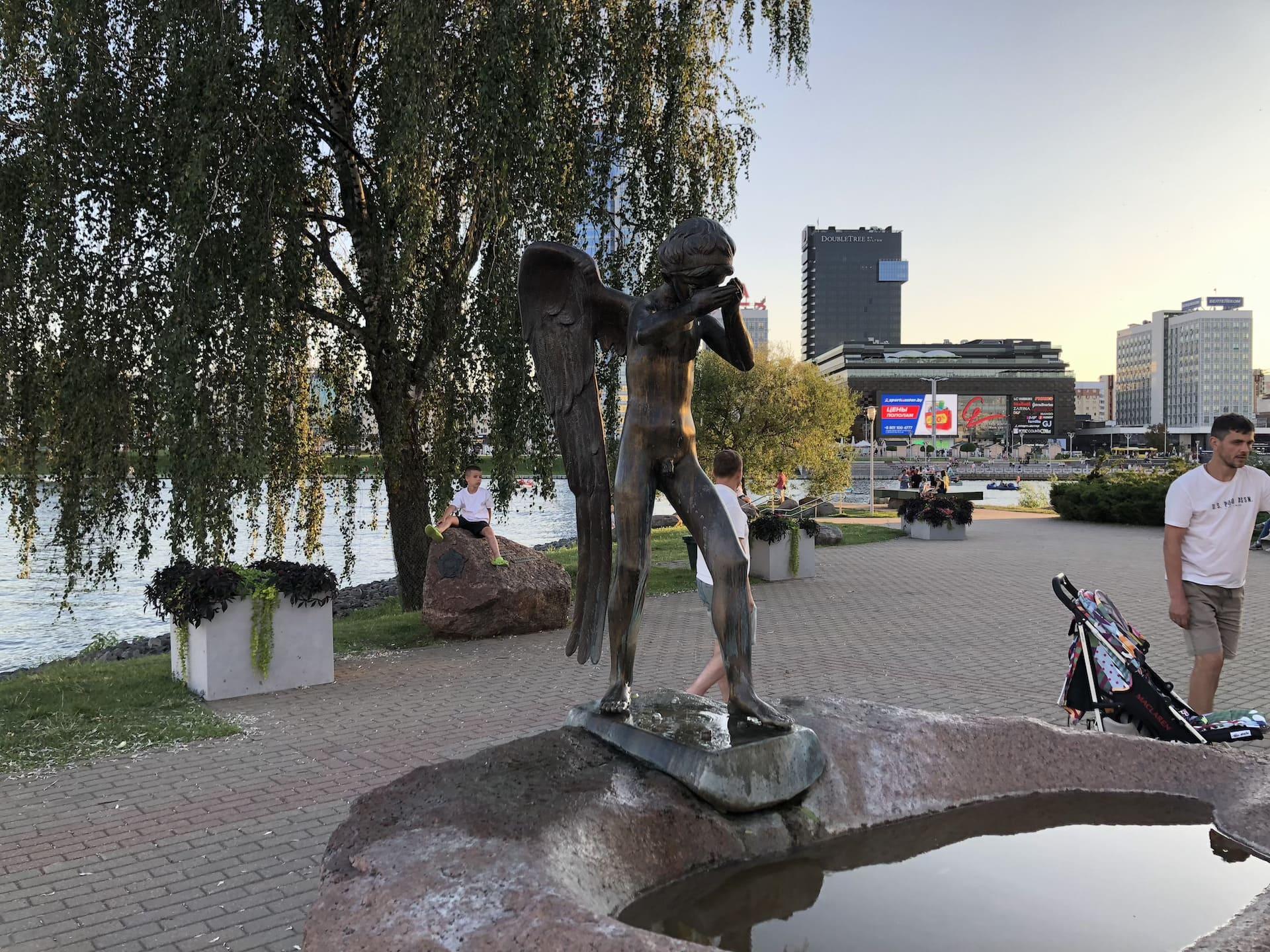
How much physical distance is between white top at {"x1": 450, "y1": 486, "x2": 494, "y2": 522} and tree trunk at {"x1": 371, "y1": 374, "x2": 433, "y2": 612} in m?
0.54

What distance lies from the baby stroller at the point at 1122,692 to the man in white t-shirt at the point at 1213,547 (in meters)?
0.52

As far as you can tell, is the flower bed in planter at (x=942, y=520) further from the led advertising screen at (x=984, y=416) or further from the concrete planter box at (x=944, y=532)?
the led advertising screen at (x=984, y=416)

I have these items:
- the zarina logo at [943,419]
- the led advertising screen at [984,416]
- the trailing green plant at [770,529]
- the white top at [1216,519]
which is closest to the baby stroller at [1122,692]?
the white top at [1216,519]

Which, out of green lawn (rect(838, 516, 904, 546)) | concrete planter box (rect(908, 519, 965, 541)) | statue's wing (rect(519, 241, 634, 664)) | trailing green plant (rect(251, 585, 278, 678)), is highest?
statue's wing (rect(519, 241, 634, 664))

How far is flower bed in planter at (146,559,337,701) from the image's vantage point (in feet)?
25.0

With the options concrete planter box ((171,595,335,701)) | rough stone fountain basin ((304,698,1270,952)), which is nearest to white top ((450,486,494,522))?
concrete planter box ((171,595,335,701))

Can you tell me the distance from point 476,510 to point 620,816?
7576 mm

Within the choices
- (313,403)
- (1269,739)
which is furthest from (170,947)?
(313,403)

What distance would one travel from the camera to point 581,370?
4.39 meters

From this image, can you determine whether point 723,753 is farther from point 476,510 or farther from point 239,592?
point 476,510

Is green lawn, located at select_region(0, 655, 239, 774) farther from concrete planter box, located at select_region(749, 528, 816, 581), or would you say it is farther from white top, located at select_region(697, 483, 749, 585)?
concrete planter box, located at select_region(749, 528, 816, 581)

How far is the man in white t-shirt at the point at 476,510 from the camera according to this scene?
1047 centimetres

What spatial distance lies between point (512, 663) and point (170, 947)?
17.9 ft

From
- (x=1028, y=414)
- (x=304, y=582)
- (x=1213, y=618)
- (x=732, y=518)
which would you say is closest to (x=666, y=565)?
(x=304, y=582)
